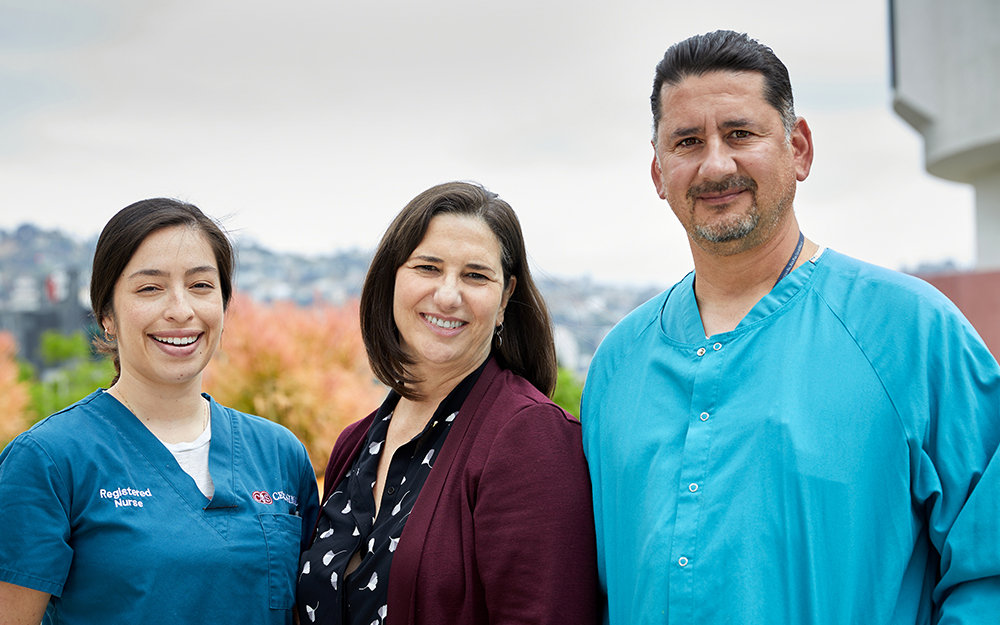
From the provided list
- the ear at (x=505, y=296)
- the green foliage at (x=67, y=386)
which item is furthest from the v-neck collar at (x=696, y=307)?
the green foliage at (x=67, y=386)

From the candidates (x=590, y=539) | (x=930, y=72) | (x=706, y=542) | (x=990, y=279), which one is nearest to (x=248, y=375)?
(x=590, y=539)

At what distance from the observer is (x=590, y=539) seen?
201cm

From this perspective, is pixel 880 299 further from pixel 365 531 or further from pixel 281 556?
pixel 281 556

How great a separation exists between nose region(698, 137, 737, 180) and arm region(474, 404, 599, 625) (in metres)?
0.76

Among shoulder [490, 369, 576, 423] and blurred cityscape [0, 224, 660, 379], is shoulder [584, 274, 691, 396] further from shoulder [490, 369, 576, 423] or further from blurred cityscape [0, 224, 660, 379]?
blurred cityscape [0, 224, 660, 379]

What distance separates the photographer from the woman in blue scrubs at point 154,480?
1909mm

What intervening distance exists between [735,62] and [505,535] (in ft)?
4.21

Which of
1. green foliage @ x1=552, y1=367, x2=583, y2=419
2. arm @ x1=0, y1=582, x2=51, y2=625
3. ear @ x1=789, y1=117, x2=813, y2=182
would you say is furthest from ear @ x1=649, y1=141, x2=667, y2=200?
green foliage @ x1=552, y1=367, x2=583, y2=419

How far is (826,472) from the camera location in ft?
5.43

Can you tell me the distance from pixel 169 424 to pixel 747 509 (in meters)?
1.62

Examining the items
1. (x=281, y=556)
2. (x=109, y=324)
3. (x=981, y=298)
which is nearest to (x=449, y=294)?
(x=281, y=556)

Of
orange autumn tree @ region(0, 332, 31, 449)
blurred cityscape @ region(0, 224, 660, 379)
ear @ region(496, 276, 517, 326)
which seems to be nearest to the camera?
ear @ region(496, 276, 517, 326)

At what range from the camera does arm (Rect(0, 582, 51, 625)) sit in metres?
1.88

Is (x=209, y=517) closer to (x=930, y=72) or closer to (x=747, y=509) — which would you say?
(x=747, y=509)
